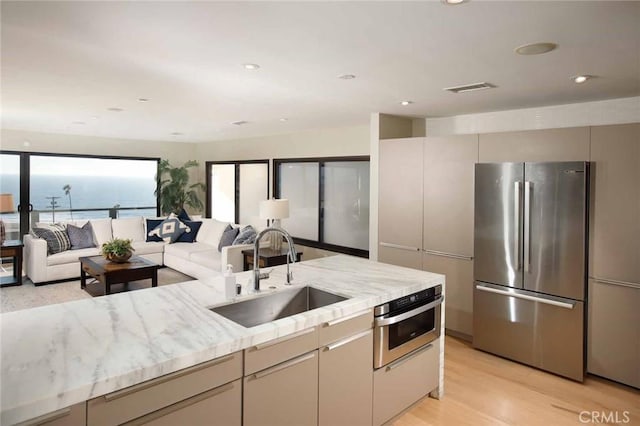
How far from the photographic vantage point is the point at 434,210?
4.39 m

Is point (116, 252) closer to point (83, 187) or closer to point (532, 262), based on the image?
point (83, 187)

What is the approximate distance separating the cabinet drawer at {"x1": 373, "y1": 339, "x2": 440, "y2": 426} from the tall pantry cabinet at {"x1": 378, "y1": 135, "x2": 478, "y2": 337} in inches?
57.1

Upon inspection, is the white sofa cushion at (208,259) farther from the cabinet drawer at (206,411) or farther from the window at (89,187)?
the cabinet drawer at (206,411)

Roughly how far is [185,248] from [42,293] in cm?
202

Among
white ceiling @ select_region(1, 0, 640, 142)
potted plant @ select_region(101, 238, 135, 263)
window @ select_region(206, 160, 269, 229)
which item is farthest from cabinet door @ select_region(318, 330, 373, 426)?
window @ select_region(206, 160, 269, 229)

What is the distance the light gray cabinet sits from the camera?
2.17 metres

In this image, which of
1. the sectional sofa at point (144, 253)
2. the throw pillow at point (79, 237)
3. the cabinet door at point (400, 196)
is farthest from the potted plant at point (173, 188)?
the cabinet door at point (400, 196)

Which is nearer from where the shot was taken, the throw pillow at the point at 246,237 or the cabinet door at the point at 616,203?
the cabinet door at the point at 616,203

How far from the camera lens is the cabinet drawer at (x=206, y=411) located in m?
1.55

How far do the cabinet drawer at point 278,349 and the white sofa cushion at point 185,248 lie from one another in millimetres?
4755

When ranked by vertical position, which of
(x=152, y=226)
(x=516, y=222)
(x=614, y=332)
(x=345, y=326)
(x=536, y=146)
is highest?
(x=536, y=146)

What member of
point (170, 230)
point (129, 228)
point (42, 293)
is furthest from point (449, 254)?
point (129, 228)

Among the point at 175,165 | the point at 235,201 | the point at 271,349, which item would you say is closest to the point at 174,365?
the point at 271,349

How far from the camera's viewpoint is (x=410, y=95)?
3811mm
